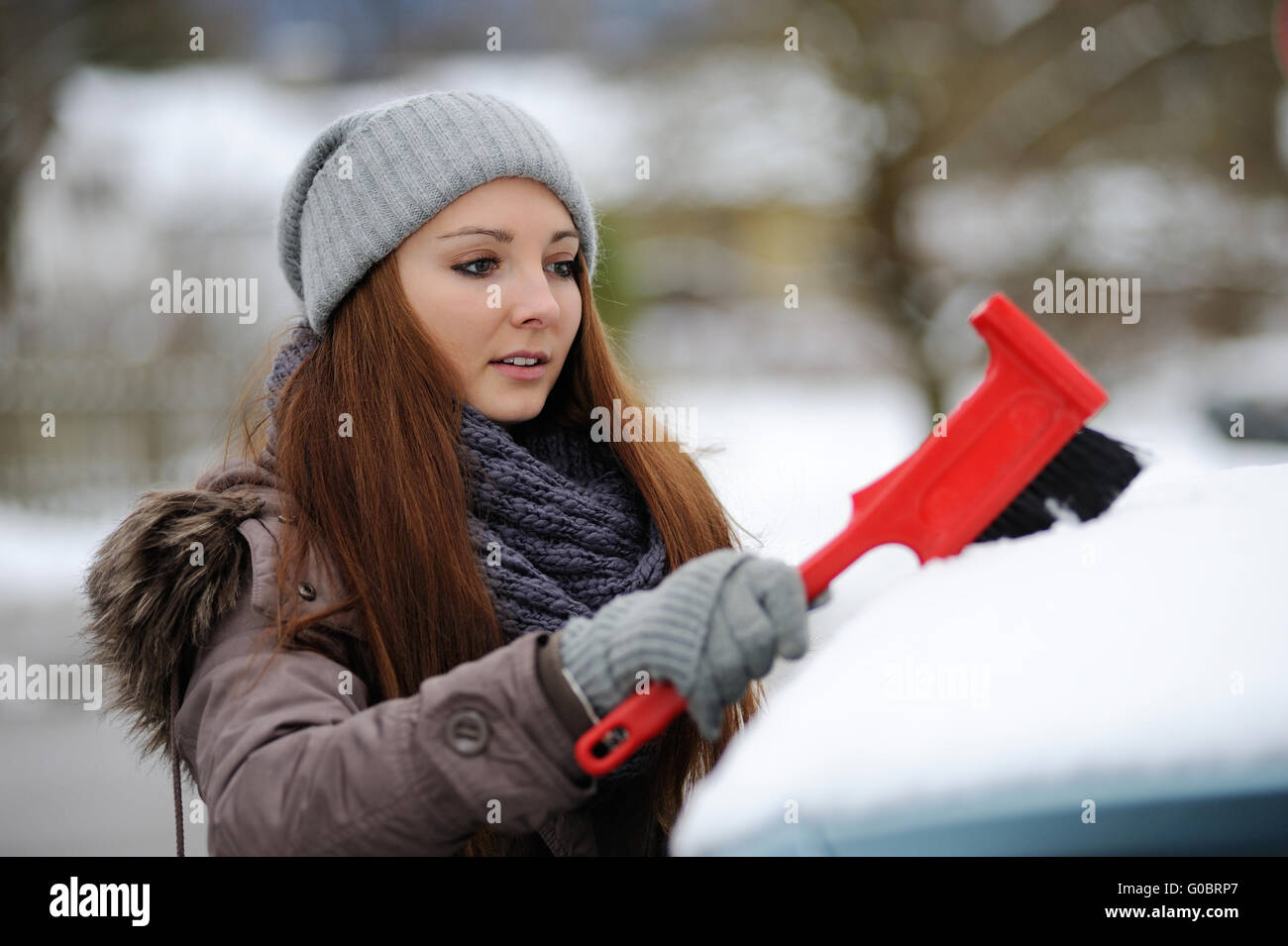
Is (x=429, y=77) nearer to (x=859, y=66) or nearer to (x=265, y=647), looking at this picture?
(x=859, y=66)

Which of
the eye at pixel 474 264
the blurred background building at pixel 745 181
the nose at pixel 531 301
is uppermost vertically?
the blurred background building at pixel 745 181

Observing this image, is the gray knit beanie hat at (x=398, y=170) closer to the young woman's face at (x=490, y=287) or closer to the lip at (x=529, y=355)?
the young woman's face at (x=490, y=287)

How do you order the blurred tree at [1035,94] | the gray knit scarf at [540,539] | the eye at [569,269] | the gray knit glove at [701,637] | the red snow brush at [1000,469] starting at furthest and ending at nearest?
the blurred tree at [1035,94] → the eye at [569,269] → the gray knit scarf at [540,539] → the red snow brush at [1000,469] → the gray knit glove at [701,637]

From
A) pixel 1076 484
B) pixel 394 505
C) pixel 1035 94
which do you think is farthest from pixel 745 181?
pixel 1076 484

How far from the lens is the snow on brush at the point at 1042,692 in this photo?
3.80 feet

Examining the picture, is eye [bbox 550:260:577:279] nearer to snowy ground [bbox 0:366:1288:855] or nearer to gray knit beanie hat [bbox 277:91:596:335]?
gray knit beanie hat [bbox 277:91:596:335]

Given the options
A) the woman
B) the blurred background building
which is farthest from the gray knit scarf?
the blurred background building

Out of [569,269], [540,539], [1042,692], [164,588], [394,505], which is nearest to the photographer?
[1042,692]

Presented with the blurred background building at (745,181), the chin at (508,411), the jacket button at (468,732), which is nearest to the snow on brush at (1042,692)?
the jacket button at (468,732)

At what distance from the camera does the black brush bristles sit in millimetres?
1251

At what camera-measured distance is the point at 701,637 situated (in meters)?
1.07

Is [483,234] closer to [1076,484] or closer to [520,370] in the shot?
[520,370]

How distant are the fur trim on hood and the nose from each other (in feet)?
1.50

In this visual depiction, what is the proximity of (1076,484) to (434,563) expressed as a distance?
0.85m
